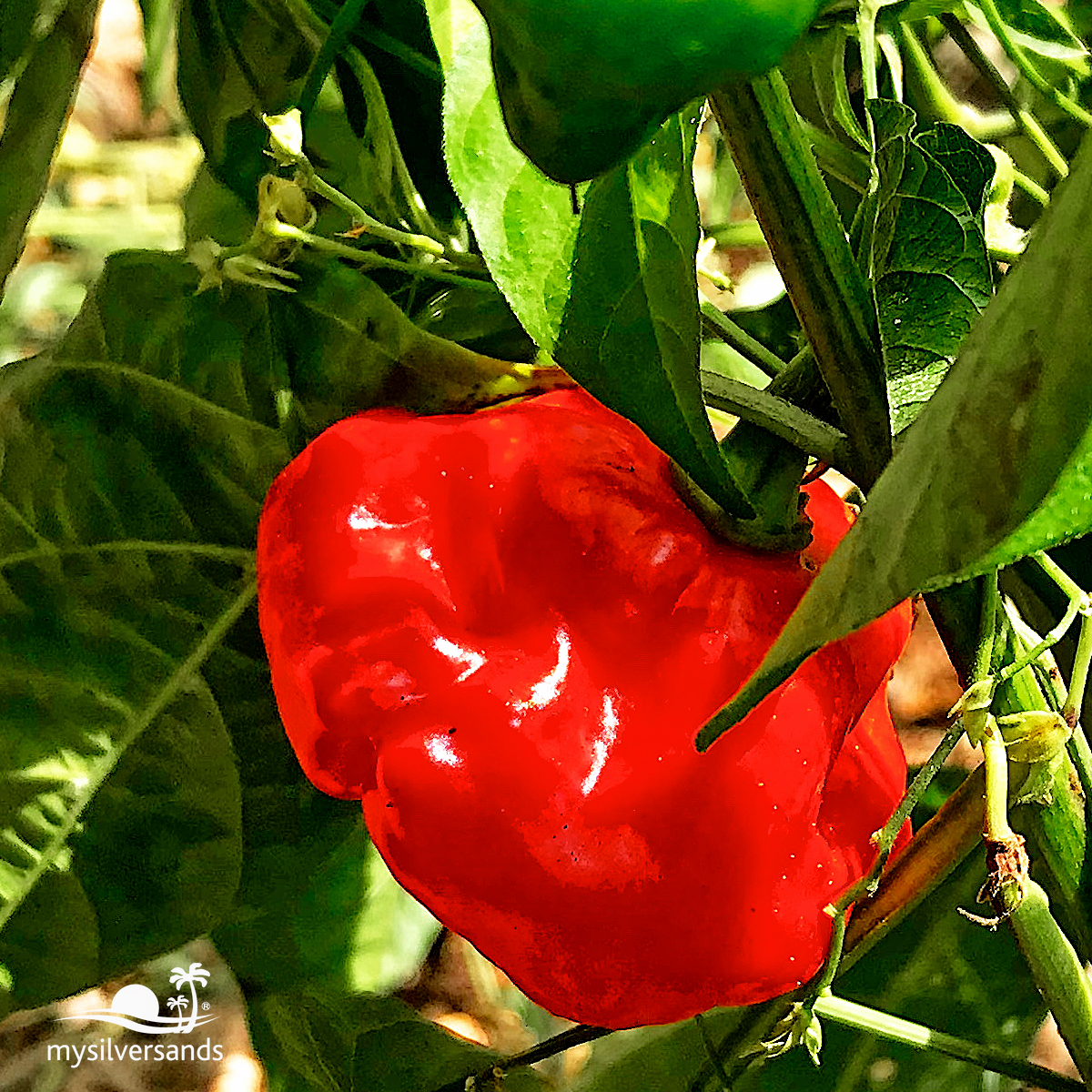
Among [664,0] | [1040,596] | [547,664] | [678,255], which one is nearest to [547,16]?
[664,0]

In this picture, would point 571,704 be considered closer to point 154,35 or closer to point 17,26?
point 17,26

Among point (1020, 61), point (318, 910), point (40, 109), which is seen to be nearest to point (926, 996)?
point (318, 910)

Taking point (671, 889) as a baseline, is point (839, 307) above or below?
above

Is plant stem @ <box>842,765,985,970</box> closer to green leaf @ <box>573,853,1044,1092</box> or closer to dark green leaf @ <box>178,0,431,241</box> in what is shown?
green leaf @ <box>573,853,1044,1092</box>

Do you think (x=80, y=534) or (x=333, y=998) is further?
(x=333, y=998)

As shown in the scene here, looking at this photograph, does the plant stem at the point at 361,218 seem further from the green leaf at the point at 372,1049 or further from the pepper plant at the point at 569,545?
the green leaf at the point at 372,1049

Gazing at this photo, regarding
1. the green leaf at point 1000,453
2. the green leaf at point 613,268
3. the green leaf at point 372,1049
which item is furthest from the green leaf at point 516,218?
the green leaf at point 372,1049

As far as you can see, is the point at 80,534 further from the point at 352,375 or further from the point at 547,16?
the point at 547,16
